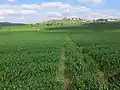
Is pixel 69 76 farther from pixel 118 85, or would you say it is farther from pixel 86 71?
pixel 118 85

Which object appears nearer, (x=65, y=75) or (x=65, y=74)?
(x=65, y=75)

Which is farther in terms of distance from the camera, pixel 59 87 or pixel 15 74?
pixel 15 74

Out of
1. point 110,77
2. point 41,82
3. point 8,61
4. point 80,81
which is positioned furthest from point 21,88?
point 8,61

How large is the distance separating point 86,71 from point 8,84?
7.77m

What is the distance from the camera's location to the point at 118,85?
23266 mm

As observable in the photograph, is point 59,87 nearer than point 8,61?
Yes

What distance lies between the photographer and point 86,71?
29578 mm

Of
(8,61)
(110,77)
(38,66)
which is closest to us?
(110,77)

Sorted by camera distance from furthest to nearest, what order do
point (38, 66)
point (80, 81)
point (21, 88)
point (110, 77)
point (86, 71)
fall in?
point (38, 66)
point (86, 71)
point (110, 77)
point (80, 81)
point (21, 88)

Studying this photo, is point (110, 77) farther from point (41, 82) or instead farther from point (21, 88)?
point (21, 88)

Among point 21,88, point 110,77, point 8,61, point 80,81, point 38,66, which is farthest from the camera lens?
point 8,61

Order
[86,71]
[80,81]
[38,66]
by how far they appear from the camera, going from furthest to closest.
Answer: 1. [38,66]
2. [86,71]
3. [80,81]

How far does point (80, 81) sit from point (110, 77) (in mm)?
4055

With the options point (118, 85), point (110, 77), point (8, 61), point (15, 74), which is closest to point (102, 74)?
point (110, 77)
